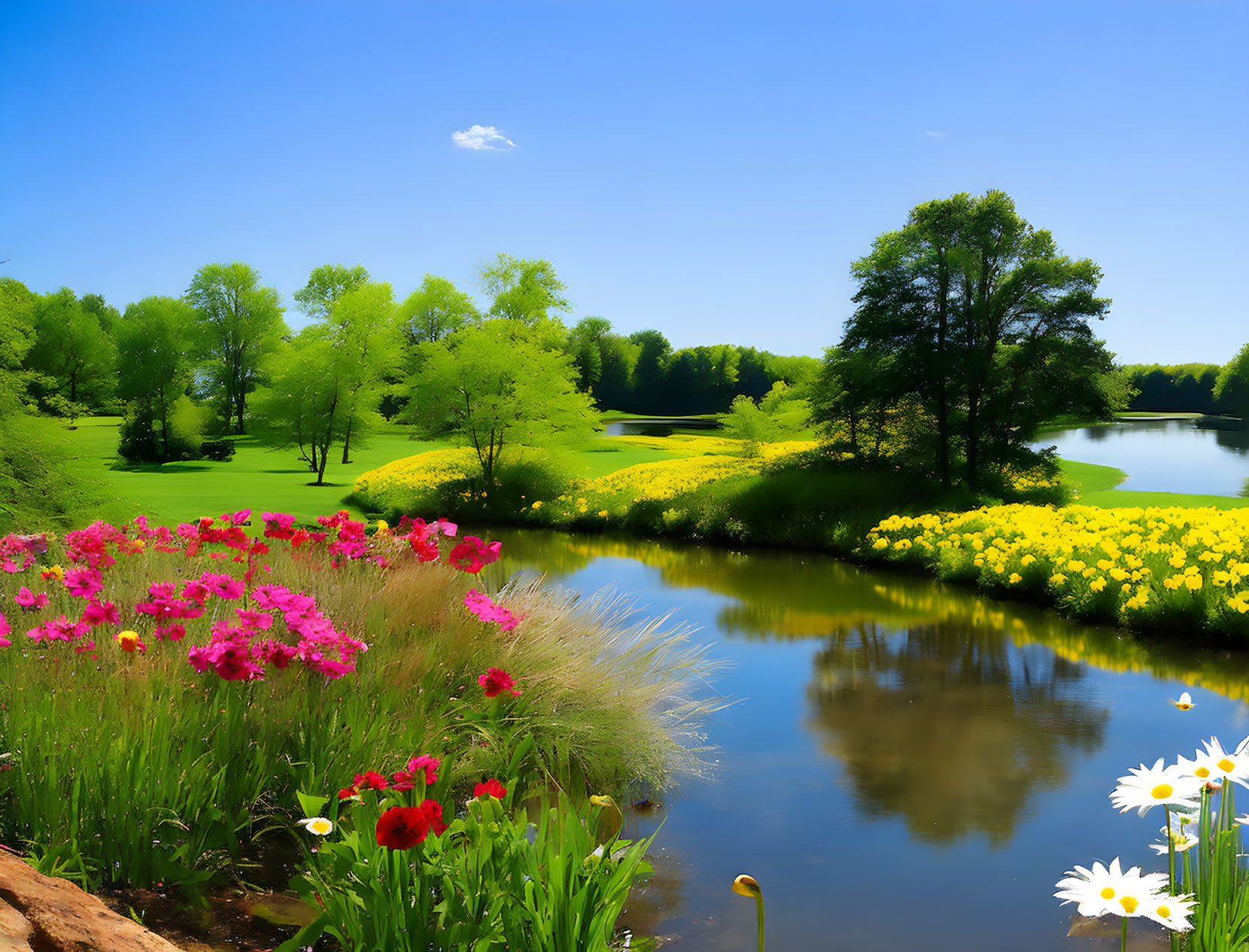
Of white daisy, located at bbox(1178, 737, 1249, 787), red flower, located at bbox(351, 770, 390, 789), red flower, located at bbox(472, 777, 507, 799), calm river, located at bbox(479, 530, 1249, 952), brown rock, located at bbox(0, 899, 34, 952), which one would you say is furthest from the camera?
calm river, located at bbox(479, 530, 1249, 952)

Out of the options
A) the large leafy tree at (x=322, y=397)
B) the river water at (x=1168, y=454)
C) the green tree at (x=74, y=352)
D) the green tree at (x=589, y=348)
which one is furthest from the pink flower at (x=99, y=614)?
the green tree at (x=589, y=348)

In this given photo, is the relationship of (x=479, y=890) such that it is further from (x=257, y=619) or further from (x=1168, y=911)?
(x=1168, y=911)

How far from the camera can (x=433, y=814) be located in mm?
2129

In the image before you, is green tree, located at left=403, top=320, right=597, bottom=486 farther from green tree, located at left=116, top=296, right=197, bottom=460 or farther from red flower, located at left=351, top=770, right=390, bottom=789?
red flower, located at left=351, top=770, right=390, bottom=789

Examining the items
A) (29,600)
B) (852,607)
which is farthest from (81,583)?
(852,607)

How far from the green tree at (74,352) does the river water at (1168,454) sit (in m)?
40.0

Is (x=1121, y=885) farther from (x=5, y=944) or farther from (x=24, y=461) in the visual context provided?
(x=24, y=461)

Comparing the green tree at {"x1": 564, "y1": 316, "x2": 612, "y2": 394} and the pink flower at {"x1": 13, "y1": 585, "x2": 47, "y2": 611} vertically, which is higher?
the green tree at {"x1": 564, "y1": 316, "x2": 612, "y2": 394}

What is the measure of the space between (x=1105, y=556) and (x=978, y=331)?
8.76 meters

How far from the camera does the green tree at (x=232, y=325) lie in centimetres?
4184

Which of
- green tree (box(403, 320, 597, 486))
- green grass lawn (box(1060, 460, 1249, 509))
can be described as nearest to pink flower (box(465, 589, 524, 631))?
green tree (box(403, 320, 597, 486))

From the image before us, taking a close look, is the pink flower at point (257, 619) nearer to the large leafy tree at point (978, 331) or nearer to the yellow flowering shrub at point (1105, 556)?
the yellow flowering shrub at point (1105, 556)

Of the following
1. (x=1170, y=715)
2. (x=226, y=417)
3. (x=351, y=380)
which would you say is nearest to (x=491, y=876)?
(x=1170, y=715)

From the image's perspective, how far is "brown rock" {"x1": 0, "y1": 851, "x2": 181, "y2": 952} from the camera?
1.86 meters
